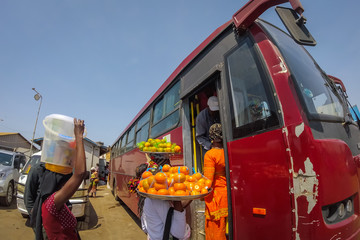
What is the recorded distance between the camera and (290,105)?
1589mm

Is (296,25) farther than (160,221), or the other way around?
(160,221)

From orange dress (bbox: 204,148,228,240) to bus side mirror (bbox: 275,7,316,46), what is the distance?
4.96 feet

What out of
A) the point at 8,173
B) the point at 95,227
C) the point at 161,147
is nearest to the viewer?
the point at 161,147

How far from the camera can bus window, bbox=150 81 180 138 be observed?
368 cm

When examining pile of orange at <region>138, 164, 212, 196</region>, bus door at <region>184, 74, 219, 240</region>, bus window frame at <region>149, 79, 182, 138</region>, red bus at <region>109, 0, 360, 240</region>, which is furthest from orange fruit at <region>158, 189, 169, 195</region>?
bus window frame at <region>149, 79, 182, 138</region>

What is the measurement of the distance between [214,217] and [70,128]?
1.90 m

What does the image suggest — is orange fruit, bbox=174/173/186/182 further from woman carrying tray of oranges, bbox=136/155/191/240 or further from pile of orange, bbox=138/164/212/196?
woman carrying tray of oranges, bbox=136/155/191/240

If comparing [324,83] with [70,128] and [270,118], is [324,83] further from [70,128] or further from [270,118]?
[70,128]

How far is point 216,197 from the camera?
2.39m

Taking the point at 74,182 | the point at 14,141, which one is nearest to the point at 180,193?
the point at 74,182

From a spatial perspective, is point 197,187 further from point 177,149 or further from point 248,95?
point 177,149

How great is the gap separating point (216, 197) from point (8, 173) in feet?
31.9

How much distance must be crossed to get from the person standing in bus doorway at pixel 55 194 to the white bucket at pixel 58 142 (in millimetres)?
71

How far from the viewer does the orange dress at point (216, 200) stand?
7.50 feet
